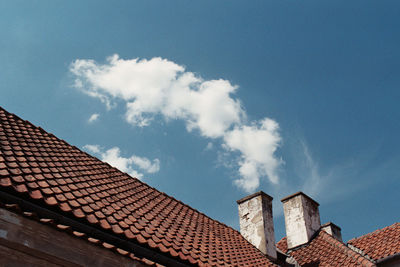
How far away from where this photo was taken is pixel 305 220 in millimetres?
11461

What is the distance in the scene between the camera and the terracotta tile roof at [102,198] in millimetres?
5152

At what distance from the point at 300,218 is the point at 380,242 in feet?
7.66

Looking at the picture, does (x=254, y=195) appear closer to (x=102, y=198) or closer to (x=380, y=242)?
(x=380, y=242)

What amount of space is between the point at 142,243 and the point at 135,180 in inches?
144

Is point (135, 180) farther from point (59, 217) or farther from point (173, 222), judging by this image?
point (59, 217)

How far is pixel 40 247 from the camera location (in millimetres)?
4125

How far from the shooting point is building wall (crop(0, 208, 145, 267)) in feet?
13.0

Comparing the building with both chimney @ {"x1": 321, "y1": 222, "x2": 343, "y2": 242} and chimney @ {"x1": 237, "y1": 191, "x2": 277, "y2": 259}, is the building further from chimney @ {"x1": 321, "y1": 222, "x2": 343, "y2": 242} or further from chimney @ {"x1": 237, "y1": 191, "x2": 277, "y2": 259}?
chimney @ {"x1": 321, "y1": 222, "x2": 343, "y2": 242}

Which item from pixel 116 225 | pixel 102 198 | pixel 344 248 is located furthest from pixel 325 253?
pixel 116 225

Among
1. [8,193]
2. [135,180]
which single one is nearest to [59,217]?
[8,193]

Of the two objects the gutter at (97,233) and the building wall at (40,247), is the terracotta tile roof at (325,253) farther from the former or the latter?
the building wall at (40,247)

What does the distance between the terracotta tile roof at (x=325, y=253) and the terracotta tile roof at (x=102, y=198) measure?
1623mm

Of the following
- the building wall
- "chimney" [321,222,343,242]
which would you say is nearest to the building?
the building wall

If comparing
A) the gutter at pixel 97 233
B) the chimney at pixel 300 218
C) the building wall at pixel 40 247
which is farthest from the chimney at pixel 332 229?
the building wall at pixel 40 247
